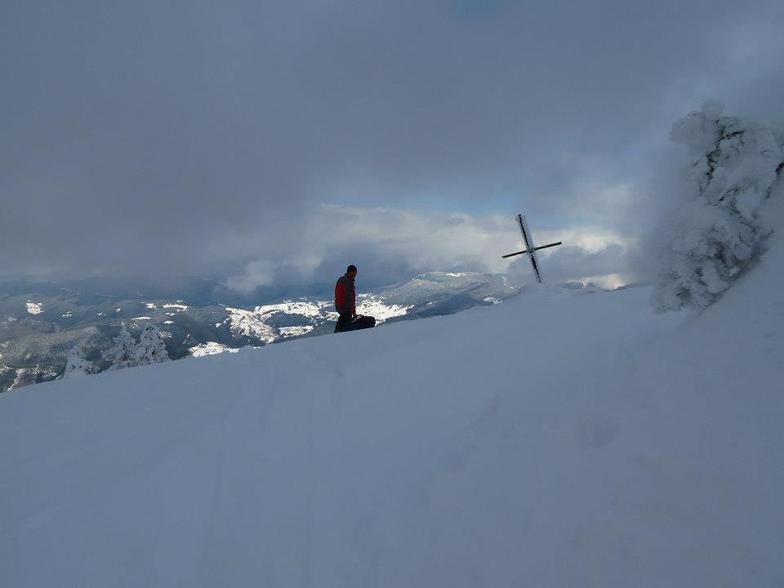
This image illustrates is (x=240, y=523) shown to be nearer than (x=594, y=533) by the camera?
No

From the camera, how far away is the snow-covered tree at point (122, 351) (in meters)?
40.4

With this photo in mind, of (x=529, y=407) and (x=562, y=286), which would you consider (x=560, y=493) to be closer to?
(x=529, y=407)

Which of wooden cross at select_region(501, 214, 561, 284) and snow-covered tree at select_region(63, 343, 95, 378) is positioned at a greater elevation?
wooden cross at select_region(501, 214, 561, 284)

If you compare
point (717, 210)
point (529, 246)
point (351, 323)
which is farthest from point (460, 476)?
point (529, 246)

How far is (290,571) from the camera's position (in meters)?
4.17

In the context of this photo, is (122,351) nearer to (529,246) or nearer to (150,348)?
(150,348)

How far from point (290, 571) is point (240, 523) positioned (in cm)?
104

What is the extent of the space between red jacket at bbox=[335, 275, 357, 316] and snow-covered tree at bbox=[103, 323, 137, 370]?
112 feet

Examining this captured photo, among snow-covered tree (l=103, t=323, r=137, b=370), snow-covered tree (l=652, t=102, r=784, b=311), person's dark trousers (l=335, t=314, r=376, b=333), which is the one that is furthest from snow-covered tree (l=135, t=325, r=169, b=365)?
snow-covered tree (l=652, t=102, r=784, b=311)

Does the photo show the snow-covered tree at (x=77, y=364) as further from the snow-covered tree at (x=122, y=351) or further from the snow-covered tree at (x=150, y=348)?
the snow-covered tree at (x=150, y=348)

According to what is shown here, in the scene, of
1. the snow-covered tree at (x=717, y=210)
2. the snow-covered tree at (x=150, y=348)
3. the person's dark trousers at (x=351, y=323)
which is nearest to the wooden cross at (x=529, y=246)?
the person's dark trousers at (x=351, y=323)

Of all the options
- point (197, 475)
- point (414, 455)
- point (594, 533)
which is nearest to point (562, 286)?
point (414, 455)

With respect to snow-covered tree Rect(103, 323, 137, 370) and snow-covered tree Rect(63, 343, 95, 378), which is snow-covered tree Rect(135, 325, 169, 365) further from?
snow-covered tree Rect(63, 343, 95, 378)

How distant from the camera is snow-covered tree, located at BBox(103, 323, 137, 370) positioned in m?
40.4
